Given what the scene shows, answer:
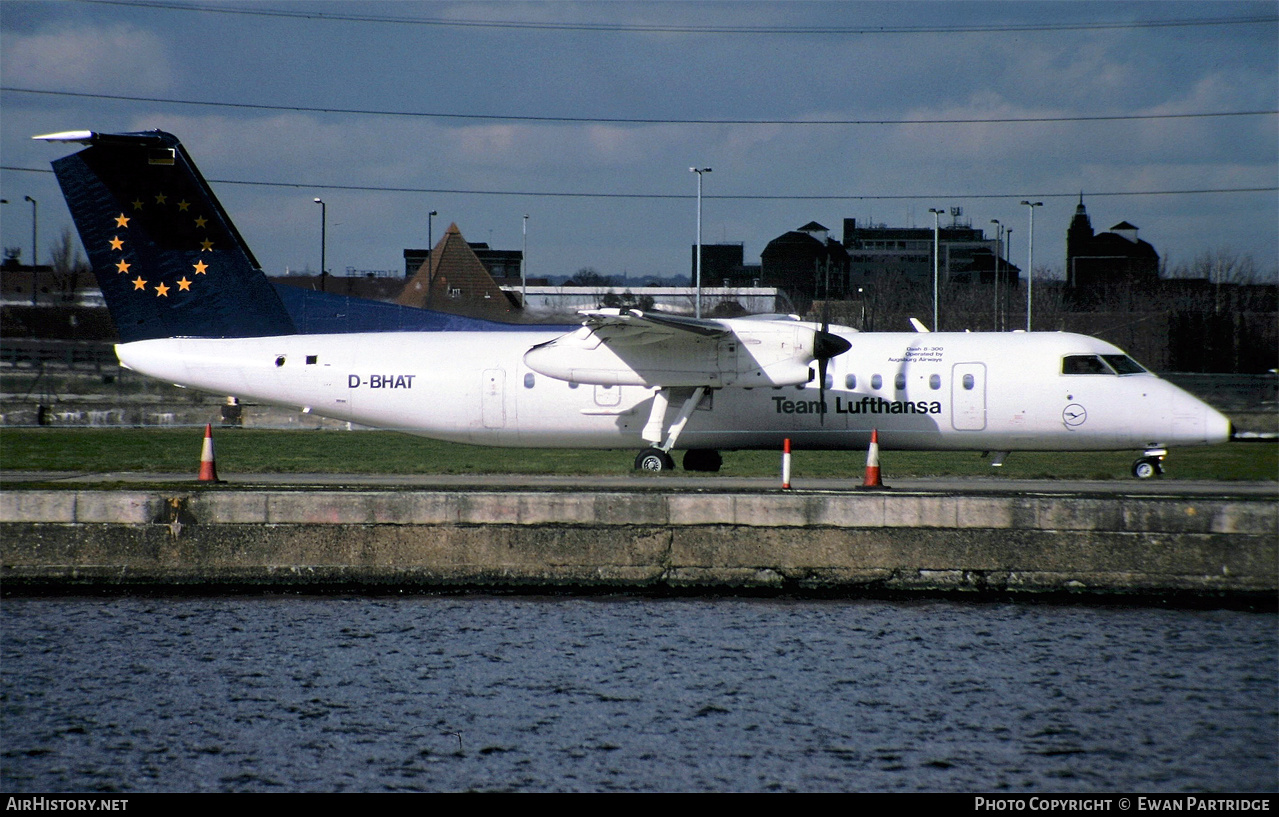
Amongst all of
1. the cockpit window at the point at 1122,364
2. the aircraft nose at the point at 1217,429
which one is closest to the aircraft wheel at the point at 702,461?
the cockpit window at the point at 1122,364

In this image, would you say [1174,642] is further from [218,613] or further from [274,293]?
[274,293]

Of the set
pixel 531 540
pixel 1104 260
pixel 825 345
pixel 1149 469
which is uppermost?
pixel 1104 260

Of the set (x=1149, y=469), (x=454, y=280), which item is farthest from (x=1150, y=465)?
(x=454, y=280)

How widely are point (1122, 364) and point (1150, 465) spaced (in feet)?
6.86

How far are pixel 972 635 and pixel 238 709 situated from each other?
26.7 feet

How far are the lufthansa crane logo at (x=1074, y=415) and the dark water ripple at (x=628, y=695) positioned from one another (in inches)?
284

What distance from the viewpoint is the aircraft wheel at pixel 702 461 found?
22422mm

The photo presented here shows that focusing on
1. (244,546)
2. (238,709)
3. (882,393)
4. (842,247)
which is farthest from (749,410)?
(842,247)

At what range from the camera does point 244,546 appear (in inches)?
563

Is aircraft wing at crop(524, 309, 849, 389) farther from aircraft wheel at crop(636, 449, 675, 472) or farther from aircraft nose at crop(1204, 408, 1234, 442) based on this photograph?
aircraft nose at crop(1204, 408, 1234, 442)

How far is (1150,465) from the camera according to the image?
2105 cm

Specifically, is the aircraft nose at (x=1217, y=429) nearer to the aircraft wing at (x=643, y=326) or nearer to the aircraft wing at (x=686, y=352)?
the aircraft wing at (x=686, y=352)

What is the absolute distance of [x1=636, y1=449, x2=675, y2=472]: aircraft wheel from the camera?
21000 mm

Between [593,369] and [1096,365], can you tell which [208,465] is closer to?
[593,369]
